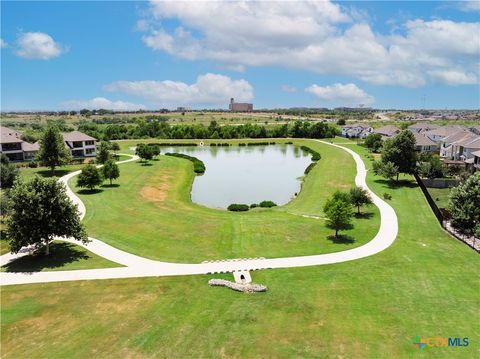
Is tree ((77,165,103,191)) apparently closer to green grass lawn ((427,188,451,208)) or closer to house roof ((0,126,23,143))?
house roof ((0,126,23,143))

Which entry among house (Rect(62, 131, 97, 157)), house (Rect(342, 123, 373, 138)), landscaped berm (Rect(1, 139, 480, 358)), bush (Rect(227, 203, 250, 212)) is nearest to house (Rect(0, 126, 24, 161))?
house (Rect(62, 131, 97, 157))

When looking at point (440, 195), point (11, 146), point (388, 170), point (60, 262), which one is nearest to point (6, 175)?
point (60, 262)

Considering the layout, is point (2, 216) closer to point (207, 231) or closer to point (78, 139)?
point (207, 231)

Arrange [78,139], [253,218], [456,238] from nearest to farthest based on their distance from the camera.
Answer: [456,238]
[253,218]
[78,139]

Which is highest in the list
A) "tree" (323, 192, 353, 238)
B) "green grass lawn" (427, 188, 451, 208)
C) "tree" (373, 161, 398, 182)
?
"tree" (373, 161, 398, 182)

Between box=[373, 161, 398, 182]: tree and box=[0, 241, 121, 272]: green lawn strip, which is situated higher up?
box=[373, 161, 398, 182]: tree

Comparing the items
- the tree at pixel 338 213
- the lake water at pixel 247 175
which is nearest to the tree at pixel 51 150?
the lake water at pixel 247 175

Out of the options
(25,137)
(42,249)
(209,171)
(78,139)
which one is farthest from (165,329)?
(25,137)
